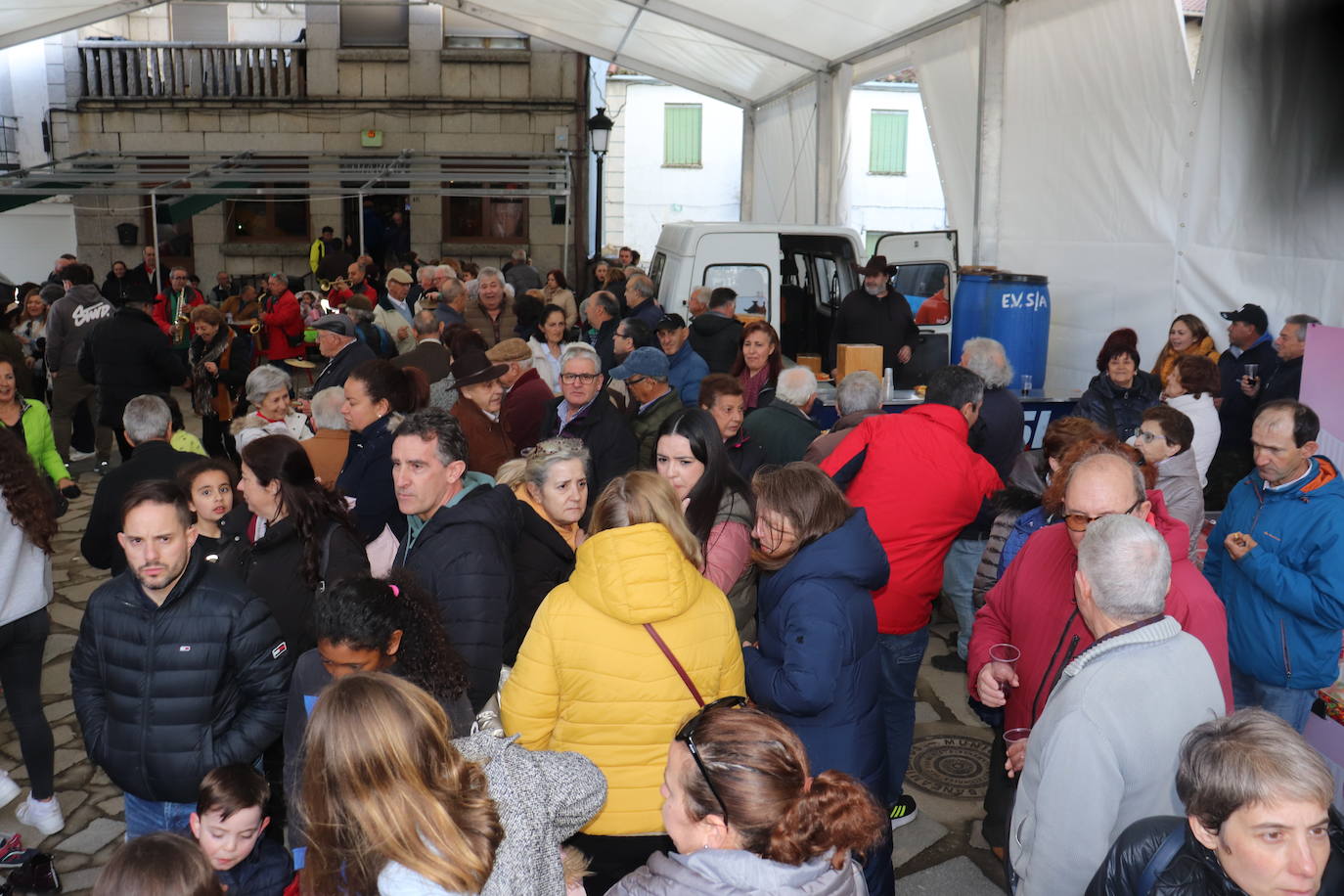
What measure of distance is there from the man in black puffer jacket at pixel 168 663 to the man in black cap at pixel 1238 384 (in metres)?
5.41

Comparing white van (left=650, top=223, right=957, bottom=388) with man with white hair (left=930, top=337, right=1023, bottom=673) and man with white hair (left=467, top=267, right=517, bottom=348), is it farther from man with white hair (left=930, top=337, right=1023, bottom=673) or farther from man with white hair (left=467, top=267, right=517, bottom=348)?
man with white hair (left=930, top=337, right=1023, bottom=673)

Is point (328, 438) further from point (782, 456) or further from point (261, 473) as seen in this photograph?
point (782, 456)

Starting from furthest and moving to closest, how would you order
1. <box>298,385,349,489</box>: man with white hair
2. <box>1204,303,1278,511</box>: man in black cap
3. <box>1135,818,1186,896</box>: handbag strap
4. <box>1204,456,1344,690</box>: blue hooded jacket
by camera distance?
<box>1204,303,1278,511</box>: man in black cap < <box>298,385,349,489</box>: man with white hair < <box>1204,456,1344,690</box>: blue hooded jacket < <box>1135,818,1186,896</box>: handbag strap

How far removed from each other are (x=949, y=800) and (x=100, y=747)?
10.6ft

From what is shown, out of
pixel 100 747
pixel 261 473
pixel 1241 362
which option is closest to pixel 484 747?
pixel 100 747

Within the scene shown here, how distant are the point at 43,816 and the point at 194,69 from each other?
17.7 metres

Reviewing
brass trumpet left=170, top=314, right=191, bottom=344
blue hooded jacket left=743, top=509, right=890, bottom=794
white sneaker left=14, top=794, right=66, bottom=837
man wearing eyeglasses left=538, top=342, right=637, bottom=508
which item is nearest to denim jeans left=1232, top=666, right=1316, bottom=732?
blue hooded jacket left=743, top=509, right=890, bottom=794

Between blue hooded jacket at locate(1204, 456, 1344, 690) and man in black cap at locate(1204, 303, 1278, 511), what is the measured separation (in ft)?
8.91

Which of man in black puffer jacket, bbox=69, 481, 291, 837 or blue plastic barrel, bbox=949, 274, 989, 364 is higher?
blue plastic barrel, bbox=949, 274, 989, 364

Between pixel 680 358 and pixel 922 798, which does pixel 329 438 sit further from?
pixel 922 798

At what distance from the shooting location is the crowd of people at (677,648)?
1.95 meters

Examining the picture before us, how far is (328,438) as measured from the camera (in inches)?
205

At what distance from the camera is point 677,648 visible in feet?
8.95

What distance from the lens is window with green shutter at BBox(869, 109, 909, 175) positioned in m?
29.0
